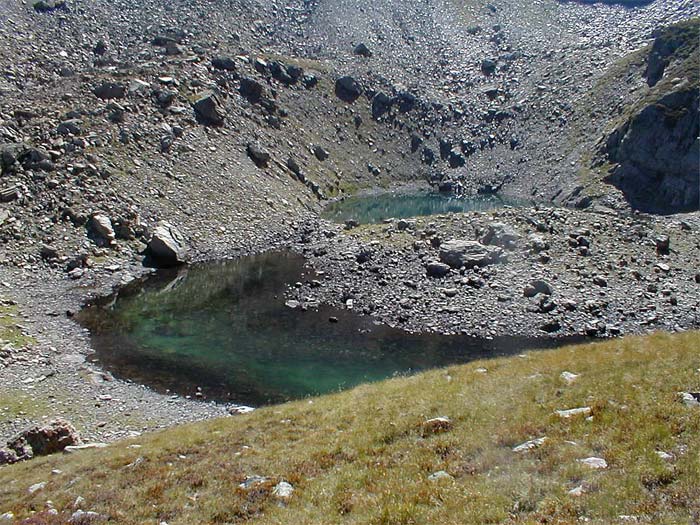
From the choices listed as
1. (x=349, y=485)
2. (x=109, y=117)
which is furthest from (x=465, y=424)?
(x=109, y=117)

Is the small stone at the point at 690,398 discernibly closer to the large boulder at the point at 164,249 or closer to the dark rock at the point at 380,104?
the large boulder at the point at 164,249

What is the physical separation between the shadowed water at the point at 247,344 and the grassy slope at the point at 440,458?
1239 cm

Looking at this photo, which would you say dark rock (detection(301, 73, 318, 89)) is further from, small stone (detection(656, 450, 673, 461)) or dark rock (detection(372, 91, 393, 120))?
small stone (detection(656, 450, 673, 461))

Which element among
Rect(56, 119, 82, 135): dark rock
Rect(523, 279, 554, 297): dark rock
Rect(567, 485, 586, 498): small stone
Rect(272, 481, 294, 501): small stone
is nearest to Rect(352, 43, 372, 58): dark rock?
Rect(56, 119, 82, 135): dark rock

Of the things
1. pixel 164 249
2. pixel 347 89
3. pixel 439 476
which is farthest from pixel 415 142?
pixel 439 476

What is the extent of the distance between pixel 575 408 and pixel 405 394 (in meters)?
6.90

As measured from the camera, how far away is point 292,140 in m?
89.1

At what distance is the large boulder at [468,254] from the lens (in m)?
51.7

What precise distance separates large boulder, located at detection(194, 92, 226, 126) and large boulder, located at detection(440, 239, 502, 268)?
37.4 m

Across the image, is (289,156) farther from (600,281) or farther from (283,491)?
(283,491)

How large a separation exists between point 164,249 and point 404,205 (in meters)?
44.2

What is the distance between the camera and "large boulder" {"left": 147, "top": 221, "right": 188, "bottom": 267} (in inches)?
2185

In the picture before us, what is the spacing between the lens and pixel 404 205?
302ft

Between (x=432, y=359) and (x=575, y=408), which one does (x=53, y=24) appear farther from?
(x=575, y=408)
